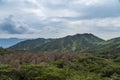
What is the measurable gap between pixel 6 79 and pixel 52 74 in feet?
107

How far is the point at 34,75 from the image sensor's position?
19775 centimetres

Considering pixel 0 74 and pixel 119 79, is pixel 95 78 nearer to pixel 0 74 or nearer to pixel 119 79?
pixel 119 79

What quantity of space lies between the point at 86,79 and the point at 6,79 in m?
53.8

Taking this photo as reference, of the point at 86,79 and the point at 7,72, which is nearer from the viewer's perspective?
the point at 86,79

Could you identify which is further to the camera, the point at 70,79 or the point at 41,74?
the point at 41,74

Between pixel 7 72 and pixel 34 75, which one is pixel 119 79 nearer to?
pixel 34 75

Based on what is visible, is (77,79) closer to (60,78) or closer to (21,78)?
(60,78)

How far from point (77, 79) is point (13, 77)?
4666 cm

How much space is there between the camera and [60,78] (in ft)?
617

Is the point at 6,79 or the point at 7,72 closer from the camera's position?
the point at 6,79

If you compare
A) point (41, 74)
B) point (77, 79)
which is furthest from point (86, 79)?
point (41, 74)

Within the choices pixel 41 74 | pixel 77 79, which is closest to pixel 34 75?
pixel 41 74

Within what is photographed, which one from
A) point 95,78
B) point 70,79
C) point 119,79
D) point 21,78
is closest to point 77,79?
point 70,79

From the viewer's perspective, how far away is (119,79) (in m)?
186
